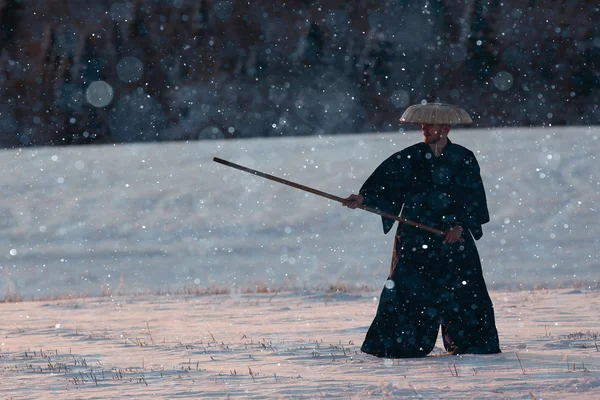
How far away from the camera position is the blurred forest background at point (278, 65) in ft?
107

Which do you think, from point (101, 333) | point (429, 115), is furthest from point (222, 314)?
point (429, 115)

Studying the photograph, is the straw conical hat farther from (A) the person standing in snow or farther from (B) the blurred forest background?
(B) the blurred forest background

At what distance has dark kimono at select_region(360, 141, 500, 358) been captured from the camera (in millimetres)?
6254

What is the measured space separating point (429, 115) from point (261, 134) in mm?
26658

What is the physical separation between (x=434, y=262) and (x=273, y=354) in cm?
118

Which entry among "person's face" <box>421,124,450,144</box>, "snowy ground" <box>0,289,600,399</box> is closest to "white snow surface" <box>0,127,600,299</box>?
"snowy ground" <box>0,289,600,399</box>

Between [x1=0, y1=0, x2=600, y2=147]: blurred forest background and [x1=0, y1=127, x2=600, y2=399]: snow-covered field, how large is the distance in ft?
5.33

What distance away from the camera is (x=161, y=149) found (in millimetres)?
31391

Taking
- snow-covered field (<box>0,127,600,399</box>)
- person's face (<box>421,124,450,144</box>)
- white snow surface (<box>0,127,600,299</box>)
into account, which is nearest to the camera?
→ snow-covered field (<box>0,127,600,399</box>)

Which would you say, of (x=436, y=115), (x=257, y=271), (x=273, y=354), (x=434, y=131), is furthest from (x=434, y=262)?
(x=257, y=271)

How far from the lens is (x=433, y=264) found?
20.5 feet

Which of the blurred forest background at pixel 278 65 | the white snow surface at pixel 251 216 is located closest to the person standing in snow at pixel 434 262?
the white snow surface at pixel 251 216

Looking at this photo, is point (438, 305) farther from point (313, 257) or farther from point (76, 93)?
point (76, 93)

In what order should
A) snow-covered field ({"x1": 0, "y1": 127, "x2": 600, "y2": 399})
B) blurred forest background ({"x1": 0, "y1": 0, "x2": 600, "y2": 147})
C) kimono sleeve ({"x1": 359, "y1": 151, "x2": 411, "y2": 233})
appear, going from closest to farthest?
snow-covered field ({"x1": 0, "y1": 127, "x2": 600, "y2": 399}) < kimono sleeve ({"x1": 359, "y1": 151, "x2": 411, "y2": 233}) < blurred forest background ({"x1": 0, "y1": 0, "x2": 600, "y2": 147})
